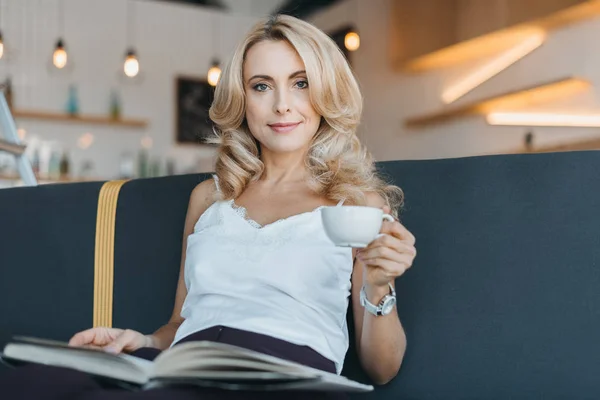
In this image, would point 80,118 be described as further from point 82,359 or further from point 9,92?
point 82,359

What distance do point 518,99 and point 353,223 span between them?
3930 millimetres

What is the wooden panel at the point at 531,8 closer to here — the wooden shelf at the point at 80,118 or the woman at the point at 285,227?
the woman at the point at 285,227

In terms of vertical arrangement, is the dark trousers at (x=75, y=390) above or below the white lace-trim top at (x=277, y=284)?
below

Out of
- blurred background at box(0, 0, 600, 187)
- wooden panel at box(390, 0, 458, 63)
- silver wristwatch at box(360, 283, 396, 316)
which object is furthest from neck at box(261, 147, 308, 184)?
wooden panel at box(390, 0, 458, 63)

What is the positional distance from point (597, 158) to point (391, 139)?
4.43 m

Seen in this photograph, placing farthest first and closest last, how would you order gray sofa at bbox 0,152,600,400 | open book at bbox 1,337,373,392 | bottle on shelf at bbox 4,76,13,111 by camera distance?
bottle on shelf at bbox 4,76,13,111
gray sofa at bbox 0,152,600,400
open book at bbox 1,337,373,392

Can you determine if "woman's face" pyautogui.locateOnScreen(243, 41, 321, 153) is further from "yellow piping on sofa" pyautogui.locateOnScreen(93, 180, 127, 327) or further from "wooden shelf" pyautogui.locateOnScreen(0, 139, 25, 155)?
"wooden shelf" pyautogui.locateOnScreen(0, 139, 25, 155)

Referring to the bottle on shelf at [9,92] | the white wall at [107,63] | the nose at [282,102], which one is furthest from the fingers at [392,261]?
the bottle on shelf at [9,92]

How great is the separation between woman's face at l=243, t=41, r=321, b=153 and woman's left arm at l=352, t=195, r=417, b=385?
8.5 inches

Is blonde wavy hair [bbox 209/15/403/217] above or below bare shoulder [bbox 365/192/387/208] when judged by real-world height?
above

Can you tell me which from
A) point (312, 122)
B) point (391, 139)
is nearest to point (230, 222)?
point (312, 122)

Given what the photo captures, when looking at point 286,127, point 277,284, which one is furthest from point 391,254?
point 286,127

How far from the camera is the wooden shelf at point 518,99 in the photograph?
14.0 feet

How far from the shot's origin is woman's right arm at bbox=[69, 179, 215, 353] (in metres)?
1.32
